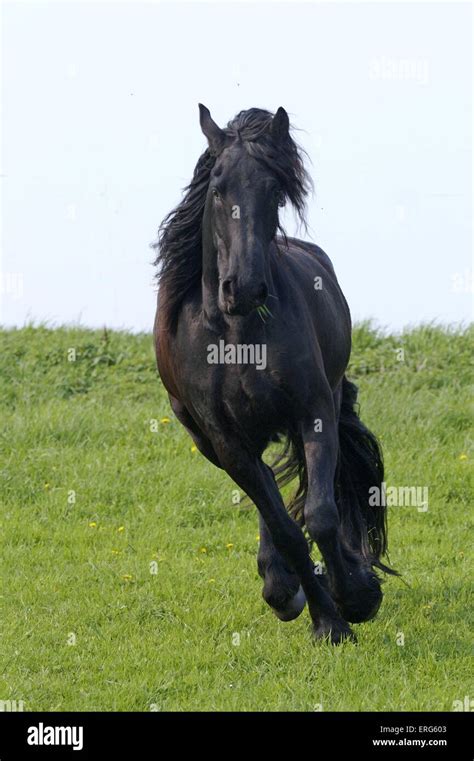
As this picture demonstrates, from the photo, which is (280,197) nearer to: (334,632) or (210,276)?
(210,276)

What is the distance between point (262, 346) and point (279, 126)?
114cm

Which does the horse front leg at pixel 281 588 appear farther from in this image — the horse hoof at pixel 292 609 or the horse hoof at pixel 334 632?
the horse hoof at pixel 334 632

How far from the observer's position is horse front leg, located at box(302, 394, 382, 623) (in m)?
6.63

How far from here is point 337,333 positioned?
763cm

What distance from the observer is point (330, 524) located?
21.8ft

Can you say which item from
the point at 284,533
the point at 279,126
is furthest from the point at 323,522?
the point at 279,126

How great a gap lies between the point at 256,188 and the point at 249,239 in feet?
1.03

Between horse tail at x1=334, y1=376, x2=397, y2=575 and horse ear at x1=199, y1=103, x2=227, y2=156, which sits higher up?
horse ear at x1=199, y1=103, x2=227, y2=156

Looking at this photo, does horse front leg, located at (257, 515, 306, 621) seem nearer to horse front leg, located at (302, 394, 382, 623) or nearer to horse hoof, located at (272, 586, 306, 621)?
horse hoof, located at (272, 586, 306, 621)

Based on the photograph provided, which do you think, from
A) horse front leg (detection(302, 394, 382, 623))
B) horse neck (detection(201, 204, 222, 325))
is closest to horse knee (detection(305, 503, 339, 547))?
horse front leg (detection(302, 394, 382, 623))

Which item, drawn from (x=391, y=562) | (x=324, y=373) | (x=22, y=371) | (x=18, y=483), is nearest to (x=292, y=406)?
(x=324, y=373)

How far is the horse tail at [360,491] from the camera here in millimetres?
8281

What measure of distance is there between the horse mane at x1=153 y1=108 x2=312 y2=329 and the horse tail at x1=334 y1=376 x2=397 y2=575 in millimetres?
1828
